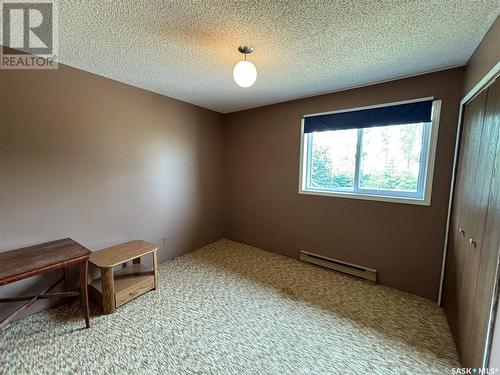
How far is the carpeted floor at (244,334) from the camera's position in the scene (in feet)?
4.73

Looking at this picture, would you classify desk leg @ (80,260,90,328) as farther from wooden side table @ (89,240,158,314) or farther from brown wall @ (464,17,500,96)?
brown wall @ (464,17,500,96)

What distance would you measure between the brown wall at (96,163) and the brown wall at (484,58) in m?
3.13

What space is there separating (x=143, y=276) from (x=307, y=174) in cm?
247

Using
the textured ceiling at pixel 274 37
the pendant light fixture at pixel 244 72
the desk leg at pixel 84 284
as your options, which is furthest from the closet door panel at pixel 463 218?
the desk leg at pixel 84 284

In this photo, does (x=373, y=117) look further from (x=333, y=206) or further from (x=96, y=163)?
(x=96, y=163)

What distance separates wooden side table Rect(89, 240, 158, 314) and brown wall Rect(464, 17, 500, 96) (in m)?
3.18

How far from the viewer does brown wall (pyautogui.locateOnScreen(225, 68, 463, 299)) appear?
2.11m

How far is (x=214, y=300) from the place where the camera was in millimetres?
2156

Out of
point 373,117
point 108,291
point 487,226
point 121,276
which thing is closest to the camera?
point 487,226

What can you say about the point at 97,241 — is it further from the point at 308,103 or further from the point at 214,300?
the point at 308,103

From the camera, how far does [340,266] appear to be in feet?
8.96

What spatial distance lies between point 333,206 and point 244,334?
6.08ft

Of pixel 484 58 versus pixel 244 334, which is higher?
pixel 484 58

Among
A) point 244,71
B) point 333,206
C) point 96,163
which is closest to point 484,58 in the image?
point 244,71
